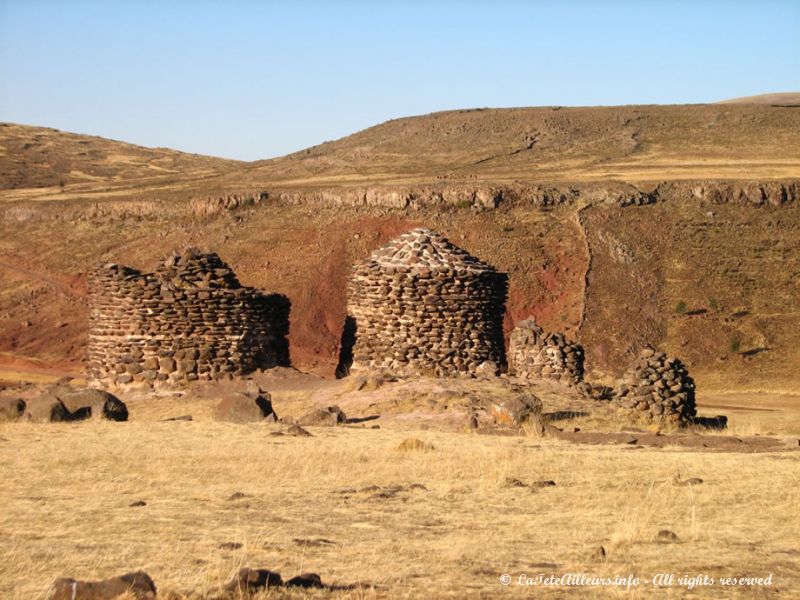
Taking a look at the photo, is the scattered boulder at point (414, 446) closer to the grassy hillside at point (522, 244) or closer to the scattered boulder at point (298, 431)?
the scattered boulder at point (298, 431)

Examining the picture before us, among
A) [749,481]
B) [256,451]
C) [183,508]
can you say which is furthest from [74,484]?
[749,481]

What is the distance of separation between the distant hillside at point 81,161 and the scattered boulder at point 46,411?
60689 millimetres

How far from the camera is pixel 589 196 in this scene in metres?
55.2

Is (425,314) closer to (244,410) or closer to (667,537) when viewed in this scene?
(244,410)

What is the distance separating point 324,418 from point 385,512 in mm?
8255

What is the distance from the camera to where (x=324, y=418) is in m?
19.4

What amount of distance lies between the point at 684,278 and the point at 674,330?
4.58 metres

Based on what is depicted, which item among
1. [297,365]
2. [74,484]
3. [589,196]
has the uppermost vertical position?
[589,196]

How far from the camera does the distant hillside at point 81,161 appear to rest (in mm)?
88812

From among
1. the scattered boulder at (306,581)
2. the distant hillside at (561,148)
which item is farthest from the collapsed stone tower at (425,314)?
the distant hillside at (561,148)

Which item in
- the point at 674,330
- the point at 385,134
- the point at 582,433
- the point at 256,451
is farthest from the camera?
the point at 385,134

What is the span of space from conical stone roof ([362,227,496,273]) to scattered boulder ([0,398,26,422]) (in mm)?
8435

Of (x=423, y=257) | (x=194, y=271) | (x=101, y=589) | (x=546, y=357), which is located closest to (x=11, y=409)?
(x=194, y=271)

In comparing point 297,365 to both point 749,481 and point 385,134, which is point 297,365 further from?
point 385,134
